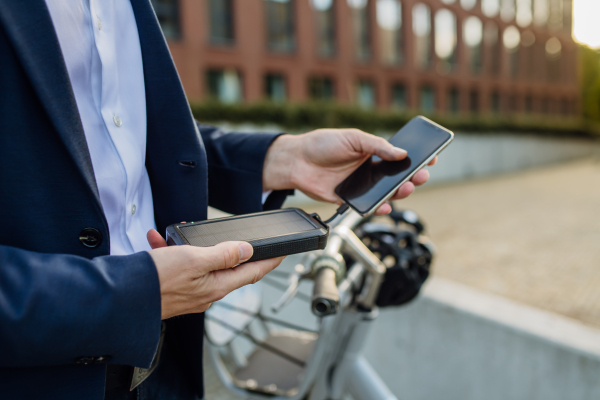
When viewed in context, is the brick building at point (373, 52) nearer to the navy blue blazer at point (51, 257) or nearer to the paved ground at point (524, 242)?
the paved ground at point (524, 242)

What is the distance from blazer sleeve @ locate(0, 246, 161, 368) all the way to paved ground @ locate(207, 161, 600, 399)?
248 cm

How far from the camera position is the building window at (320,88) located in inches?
782

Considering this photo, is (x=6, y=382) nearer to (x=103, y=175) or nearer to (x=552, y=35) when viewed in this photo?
(x=103, y=175)

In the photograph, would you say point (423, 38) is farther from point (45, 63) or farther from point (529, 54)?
point (45, 63)

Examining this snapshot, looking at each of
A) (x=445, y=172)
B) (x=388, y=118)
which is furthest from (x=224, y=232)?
(x=445, y=172)

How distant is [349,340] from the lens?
1.61 meters

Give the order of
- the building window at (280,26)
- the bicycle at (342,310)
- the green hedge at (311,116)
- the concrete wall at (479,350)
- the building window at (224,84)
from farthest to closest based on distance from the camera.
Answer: the building window at (280,26)
the building window at (224,84)
the green hedge at (311,116)
the concrete wall at (479,350)
the bicycle at (342,310)

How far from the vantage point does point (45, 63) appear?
0.76m

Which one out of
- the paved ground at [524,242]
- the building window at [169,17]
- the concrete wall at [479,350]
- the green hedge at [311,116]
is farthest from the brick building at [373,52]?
the concrete wall at [479,350]

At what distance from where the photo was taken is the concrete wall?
6.20 ft

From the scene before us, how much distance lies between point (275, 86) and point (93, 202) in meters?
18.7

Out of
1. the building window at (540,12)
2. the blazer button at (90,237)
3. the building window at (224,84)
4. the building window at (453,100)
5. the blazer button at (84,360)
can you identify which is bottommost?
the building window at (453,100)

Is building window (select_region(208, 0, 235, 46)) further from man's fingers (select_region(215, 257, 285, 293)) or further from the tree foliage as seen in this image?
the tree foliage

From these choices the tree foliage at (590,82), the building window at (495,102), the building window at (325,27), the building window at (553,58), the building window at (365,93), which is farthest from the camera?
the tree foliage at (590,82)
